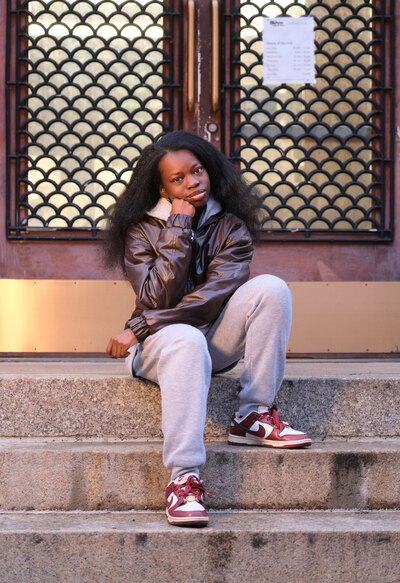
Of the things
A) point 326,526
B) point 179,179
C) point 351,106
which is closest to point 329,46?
point 351,106

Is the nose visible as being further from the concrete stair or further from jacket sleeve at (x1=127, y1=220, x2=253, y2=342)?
the concrete stair

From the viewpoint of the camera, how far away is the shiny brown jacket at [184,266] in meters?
3.21

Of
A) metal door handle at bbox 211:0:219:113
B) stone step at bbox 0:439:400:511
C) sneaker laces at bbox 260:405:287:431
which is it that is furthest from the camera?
metal door handle at bbox 211:0:219:113

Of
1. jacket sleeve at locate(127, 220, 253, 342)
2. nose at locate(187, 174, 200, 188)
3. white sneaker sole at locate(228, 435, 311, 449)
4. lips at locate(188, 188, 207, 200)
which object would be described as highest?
nose at locate(187, 174, 200, 188)

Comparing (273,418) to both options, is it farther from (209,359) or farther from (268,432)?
(209,359)

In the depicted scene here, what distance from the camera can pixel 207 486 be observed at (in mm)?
3143

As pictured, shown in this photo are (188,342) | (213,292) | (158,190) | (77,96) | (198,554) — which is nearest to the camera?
(198,554)

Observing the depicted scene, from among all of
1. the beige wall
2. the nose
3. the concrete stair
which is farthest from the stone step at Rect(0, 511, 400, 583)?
the beige wall

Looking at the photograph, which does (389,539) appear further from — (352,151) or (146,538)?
(352,151)

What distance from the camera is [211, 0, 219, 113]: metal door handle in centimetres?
453

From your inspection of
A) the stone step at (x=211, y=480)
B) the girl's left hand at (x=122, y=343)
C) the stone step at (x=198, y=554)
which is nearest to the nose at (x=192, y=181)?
the girl's left hand at (x=122, y=343)

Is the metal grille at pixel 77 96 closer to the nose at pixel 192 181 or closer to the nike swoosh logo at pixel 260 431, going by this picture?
the nose at pixel 192 181

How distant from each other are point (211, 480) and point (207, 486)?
0.02 m

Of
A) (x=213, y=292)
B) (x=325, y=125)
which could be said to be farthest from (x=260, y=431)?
(x=325, y=125)
